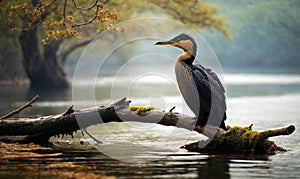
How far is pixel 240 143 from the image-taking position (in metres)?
16.0

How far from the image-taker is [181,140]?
18.7 m

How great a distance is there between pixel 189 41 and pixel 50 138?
4831mm

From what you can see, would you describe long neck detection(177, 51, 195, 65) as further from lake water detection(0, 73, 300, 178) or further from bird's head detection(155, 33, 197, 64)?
lake water detection(0, 73, 300, 178)

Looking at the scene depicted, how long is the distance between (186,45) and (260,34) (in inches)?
3350

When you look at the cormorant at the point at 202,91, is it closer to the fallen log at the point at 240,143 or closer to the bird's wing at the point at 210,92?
the bird's wing at the point at 210,92

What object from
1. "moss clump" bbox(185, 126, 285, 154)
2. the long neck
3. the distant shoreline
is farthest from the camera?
the distant shoreline

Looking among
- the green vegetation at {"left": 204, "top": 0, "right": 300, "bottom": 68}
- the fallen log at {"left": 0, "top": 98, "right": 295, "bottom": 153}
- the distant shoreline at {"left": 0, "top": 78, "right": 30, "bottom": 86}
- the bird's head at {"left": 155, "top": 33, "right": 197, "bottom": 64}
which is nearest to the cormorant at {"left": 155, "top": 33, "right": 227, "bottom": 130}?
the bird's head at {"left": 155, "top": 33, "right": 197, "bottom": 64}

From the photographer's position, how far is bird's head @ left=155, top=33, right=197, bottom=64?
631 inches

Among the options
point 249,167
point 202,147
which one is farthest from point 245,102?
point 249,167

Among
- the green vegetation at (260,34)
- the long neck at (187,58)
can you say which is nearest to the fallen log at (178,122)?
the long neck at (187,58)

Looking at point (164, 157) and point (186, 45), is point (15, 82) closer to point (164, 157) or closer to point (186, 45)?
point (186, 45)

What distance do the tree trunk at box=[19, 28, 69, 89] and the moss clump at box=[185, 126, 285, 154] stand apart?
30.9 meters

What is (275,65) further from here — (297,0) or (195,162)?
(195,162)

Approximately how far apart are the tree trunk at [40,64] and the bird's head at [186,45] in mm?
30221
